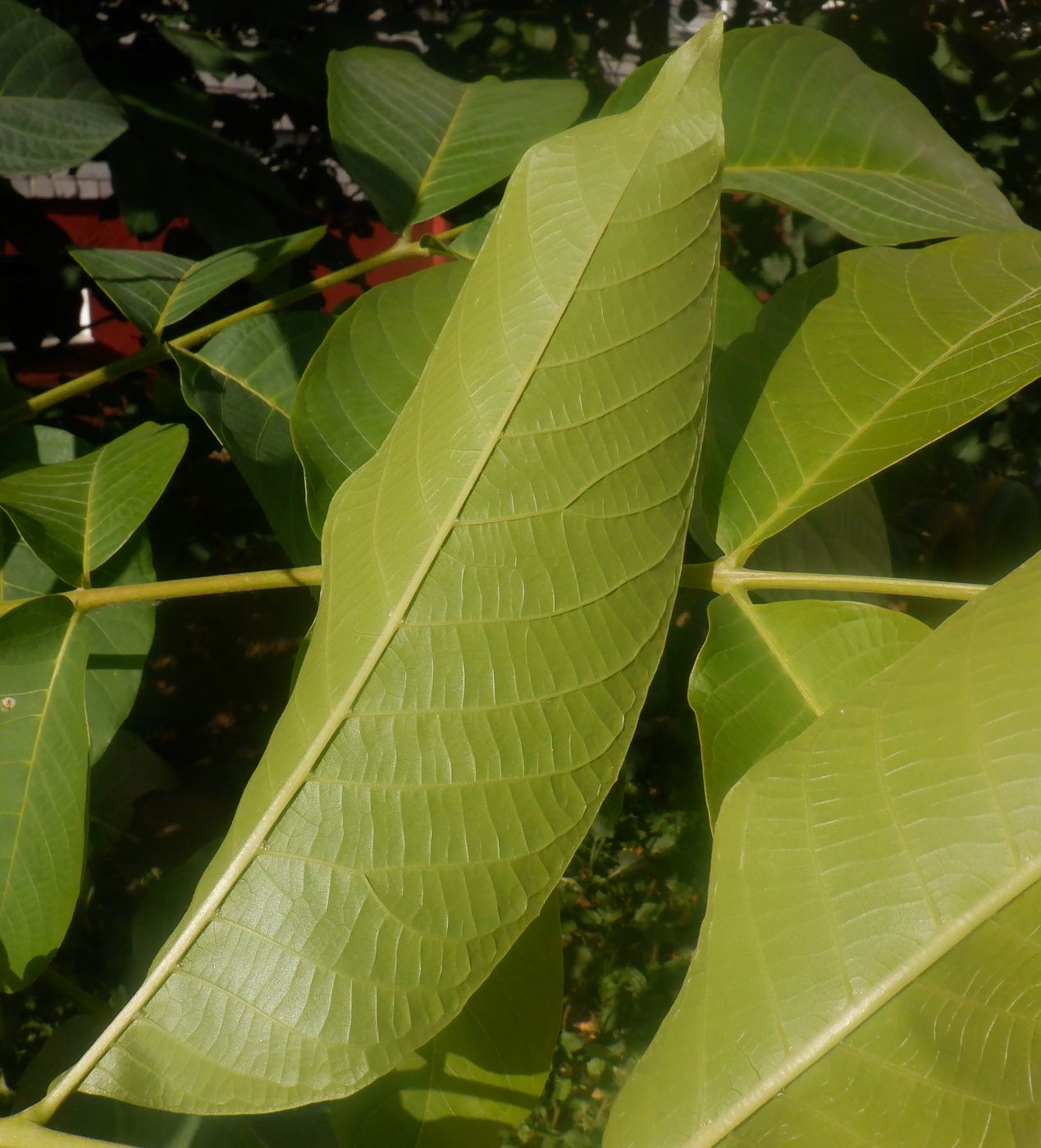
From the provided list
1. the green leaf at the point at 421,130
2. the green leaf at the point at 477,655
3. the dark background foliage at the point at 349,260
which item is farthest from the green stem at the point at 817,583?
the dark background foliage at the point at 349,260

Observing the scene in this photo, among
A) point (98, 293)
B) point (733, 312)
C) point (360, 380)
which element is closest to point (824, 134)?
point (733, 312)

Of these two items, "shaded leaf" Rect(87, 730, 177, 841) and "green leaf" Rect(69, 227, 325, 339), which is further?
"shaded leaf" Rect(87, 730, 177, 841)

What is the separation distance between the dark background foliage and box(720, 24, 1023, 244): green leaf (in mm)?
902

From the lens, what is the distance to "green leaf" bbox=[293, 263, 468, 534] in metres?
0.93

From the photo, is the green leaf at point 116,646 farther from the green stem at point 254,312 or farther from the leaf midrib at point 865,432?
the leaf midrib at point 865,432

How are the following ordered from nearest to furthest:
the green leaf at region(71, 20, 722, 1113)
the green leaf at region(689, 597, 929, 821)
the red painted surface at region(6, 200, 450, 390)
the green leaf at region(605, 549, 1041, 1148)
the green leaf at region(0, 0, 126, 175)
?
1. the green leaf at region(605, 549, 1041, 1148)
2. the green leaf at region(71, 20, 722, 1113)
3. the green leaf at region(689, 597, 929, 821)
4. the green leaf at region(0, 0, 126, 175)
5. the red painted surface at region(6, 200, 450, 390)

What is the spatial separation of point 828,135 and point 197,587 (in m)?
0.82

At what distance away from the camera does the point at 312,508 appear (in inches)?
36.5

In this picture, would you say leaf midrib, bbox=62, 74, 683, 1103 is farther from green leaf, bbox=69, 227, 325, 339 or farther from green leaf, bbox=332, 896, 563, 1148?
green leaf, bbox=69, 227, 325, 339

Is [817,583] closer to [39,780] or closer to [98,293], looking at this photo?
[39,780]

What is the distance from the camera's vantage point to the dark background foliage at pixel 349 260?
6.84ft

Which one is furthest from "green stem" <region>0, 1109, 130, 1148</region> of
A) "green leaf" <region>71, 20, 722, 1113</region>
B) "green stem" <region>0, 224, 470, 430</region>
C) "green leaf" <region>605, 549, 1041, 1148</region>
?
"green stem" <region>0, 224, 470, 430</region>

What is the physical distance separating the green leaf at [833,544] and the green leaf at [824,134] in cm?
33

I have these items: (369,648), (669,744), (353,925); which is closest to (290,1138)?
(353,925)
